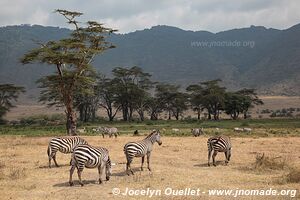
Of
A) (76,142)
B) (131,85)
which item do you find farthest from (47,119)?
(76,142)

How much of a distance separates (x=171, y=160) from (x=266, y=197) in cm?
903

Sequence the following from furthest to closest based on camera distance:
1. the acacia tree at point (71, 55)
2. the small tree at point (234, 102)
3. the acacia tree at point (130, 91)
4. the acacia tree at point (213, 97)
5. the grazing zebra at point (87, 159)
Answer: the acacia tree at point (130, 91)
the small tree at point (234, 102)
the acacia tree at point (213, 97)
the acacia tree at point (71, 55)
the grazing zebra at point (87, 159)

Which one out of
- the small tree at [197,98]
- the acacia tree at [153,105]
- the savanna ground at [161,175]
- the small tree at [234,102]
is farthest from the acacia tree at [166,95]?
the savanna ground at [161,175]

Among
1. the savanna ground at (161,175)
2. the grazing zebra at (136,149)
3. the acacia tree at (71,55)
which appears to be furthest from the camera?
the acacia tree at (71,55)

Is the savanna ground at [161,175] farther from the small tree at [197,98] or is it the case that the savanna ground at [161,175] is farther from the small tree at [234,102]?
the small tree at [197,98]

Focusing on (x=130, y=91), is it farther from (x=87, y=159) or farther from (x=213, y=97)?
(x=87, y=159)

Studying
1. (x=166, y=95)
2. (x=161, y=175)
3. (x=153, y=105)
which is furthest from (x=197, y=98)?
(x=161, y=175)

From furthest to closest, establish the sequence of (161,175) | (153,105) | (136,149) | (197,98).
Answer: (153,105)
(197,98)
(136,149)
(161,175)

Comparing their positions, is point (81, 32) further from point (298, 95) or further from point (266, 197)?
point (298, 95)

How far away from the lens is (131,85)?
7900 centimetres

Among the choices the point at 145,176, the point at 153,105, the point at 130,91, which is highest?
the point at 130,91

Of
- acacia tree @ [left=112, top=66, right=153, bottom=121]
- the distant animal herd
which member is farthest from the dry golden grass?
acacia tree @ [left=112, top=66, right=153, bottom=121]

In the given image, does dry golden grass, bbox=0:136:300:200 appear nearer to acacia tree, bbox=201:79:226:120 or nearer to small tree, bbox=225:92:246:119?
acacia tree, bbox=201:79:226:120

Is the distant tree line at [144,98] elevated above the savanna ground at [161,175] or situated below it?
above
